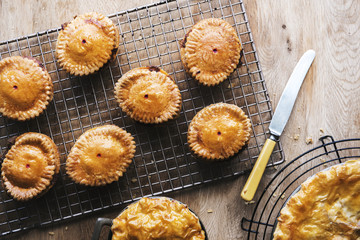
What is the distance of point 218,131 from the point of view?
137 inches

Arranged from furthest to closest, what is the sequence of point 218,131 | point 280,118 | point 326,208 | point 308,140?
point 308,140 < point 280,118 < point 218,131 < point 326,208

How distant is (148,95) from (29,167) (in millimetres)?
1285

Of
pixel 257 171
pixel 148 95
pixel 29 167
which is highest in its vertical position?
pixel 148 95

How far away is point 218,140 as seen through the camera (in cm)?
348

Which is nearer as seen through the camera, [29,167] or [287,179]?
[29,167]

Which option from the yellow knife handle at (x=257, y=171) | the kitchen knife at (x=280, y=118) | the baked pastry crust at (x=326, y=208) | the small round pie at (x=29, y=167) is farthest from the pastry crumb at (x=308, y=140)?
the small round pie at (x=29, y=167)

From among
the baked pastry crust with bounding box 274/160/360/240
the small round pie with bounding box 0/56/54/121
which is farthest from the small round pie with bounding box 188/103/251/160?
the small round pie with bounding box 0/56/54/121

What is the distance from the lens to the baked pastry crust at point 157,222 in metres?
3.28

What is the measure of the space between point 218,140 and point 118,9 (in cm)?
167

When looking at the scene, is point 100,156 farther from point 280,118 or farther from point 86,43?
point 280,118

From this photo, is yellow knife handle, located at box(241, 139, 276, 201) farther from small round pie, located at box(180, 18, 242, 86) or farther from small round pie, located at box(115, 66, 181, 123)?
small round pie, located at box(115, 66, 181, 123)

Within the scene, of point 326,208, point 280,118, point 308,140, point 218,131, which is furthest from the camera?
point 308,140

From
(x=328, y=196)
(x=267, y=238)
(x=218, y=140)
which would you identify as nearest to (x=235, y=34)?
(x=218, y=140)

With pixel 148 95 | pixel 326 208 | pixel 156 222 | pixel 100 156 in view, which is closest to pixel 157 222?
pixel 156 222
